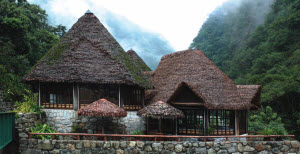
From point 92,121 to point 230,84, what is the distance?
349 inches

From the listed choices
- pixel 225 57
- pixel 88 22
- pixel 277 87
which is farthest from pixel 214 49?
pixel 88 22

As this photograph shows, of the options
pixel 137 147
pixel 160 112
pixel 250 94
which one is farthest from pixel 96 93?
pixel 250 94

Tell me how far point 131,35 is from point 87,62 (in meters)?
65.8

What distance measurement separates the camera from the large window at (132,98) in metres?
16.2

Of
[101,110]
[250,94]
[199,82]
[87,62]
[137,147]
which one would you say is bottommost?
[137,147]

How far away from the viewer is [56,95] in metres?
15.3

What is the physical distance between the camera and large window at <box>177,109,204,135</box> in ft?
52.7

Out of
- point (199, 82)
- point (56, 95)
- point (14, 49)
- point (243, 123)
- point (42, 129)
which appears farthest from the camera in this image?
point (14, 49)

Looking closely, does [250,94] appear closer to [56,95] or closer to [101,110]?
[101,110]

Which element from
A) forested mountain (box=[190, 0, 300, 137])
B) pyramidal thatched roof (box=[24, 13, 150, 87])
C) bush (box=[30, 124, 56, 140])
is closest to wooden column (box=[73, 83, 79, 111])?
pyramidal thatched roof (box=[24, 13, 150, 87])

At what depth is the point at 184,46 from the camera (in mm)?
87375

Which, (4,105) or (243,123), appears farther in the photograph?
(4,105)

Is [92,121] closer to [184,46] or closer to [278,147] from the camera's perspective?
[278,147]

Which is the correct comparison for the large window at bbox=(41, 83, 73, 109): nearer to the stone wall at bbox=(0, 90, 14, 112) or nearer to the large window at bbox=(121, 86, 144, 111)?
the large window at bbox=(121, 86, 144, 111)
